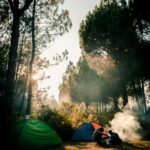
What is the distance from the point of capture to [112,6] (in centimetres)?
3177

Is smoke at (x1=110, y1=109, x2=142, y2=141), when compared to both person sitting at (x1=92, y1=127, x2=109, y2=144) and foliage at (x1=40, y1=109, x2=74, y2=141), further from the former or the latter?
foliage at (x1=40, y1=109, x2=74, y2=141)

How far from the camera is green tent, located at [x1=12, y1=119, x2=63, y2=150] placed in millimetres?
12375

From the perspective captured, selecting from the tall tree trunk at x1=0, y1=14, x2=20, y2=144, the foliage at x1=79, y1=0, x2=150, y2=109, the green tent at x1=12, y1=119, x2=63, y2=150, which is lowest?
the green tent at x1=12, y1=119, x2=63, y2=150

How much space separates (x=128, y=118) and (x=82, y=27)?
57.7 feet

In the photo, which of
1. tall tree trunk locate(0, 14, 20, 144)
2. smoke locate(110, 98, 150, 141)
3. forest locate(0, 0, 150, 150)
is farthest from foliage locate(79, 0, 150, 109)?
tall tree trunk locate(0, 14, 20, 144)

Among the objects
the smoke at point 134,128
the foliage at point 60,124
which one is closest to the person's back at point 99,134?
the smoke at point 134,128

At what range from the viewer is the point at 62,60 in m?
19.0

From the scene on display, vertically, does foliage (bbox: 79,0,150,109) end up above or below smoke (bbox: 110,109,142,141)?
above

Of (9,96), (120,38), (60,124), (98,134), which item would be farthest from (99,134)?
(120,38)

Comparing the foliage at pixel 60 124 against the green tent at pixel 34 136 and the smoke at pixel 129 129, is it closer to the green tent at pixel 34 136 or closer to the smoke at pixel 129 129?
the smoke at pixel 129 129

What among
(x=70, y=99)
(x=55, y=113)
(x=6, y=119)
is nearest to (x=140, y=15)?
(x=55, y=113)

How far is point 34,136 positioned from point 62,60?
25.0 feet

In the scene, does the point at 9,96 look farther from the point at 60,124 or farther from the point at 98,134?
the point at 60,124

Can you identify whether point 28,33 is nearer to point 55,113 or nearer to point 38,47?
point 38,47
